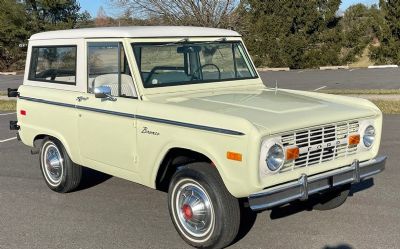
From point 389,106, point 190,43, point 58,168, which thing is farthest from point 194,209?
point 389,106

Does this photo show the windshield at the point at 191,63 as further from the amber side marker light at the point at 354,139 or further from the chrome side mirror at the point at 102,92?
the amber side marker light at the point at 354,139

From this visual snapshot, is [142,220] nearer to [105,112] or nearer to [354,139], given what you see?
[105,112]

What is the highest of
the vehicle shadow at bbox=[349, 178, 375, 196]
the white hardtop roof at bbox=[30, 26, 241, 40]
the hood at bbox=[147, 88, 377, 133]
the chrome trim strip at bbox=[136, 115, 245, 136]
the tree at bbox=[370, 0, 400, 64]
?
the tree at bbox=[370, 0, 400, 64]

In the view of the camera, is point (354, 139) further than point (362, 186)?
No

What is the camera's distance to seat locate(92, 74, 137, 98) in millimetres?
4910

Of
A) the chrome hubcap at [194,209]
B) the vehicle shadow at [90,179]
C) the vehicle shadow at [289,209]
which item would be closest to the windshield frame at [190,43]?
the chrome hubcap at [194,209]

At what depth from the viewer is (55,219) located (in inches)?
203

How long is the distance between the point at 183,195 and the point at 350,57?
27.6 m

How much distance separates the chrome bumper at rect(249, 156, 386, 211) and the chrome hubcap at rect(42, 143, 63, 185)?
2.99m

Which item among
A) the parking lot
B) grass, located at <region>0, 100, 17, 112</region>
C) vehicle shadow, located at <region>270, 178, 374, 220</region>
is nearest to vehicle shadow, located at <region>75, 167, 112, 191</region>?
the parking lot

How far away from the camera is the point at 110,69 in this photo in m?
5.16

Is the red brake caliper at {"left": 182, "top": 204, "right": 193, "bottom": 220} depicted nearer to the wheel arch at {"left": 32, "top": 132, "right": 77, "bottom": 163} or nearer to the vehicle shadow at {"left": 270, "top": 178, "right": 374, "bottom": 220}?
the vehicle shadow at {"left": 270, "top": 178, "right": 374, "bottom": 220}

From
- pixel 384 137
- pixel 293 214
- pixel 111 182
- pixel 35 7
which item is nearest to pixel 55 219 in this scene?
pixel 111 182

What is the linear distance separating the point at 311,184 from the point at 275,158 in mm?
423
